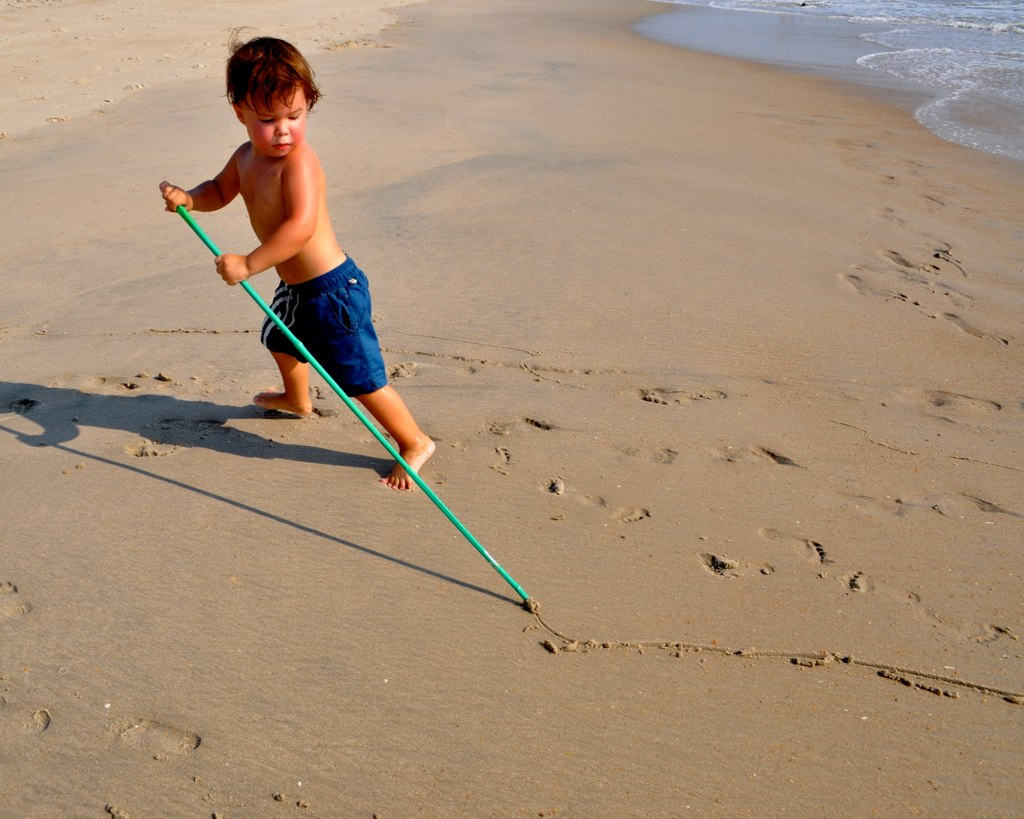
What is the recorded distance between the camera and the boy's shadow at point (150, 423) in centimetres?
302

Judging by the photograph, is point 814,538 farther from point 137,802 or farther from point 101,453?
point 101,453

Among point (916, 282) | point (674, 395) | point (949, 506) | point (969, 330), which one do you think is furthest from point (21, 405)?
point (916, 282)

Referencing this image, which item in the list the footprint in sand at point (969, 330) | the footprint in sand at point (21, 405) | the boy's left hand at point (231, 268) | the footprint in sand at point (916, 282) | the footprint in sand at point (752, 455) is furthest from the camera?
the footprint in sand at point (916, 282)

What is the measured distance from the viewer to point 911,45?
41.3ft

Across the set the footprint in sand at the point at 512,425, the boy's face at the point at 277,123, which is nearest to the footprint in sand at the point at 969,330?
the footprint in sand at the point at 512,425

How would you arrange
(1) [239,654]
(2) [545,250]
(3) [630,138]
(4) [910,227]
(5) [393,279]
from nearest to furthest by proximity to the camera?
(1) [239,654] < (5) [393,279] < (2) [545,250] < (4) [910,227] < (3) [630,138]

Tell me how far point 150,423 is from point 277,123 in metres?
1.14

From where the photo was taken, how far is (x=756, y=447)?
125 inches

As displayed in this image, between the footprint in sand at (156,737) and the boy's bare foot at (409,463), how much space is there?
3.34 ft

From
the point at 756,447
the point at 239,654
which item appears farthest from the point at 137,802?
the point at 756,447

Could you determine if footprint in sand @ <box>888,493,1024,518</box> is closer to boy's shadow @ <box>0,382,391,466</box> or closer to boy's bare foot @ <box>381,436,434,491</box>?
boy's bare foot @ <box>381,436,434,491</box>

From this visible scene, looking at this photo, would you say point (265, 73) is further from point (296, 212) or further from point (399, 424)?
point (399, 424)

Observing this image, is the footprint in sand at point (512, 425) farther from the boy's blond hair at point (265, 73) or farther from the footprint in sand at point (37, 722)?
the footprint in sand at point (37, 722)

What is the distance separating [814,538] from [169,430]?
2070mm
